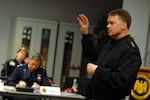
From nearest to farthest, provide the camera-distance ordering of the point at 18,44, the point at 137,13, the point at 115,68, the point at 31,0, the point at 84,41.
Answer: the point at 115,68, the point at 84,41, the point at 137,13, the point at 18,44, the point at 31,0

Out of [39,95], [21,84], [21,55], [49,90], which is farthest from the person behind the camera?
[21,55]

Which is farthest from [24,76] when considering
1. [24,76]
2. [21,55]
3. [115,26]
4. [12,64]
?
[115,26]

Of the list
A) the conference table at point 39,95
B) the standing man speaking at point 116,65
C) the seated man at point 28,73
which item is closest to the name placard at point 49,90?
the conference table at point 39,95

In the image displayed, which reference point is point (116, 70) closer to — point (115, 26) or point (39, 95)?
point (115, 26)

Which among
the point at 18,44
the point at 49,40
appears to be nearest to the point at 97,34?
the point at 49,40

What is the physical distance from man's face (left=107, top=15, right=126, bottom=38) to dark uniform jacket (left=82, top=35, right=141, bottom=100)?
7cm

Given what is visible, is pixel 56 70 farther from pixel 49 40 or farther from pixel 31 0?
pixel 31 0

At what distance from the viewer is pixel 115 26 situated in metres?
2.39

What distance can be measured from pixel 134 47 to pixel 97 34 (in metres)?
5.79

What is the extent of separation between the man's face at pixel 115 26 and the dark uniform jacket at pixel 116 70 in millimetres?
74

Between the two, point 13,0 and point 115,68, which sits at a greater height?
point 13,0

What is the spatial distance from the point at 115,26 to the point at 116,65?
289 mm

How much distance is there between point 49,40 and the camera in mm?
8297

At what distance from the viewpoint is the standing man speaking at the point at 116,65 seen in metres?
2.25
